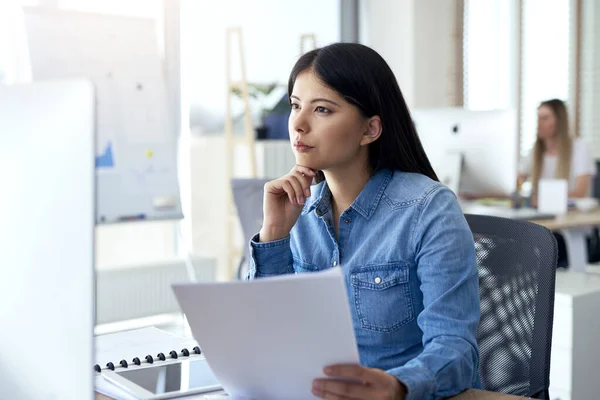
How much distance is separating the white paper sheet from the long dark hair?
0.54 metres

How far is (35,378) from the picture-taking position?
66 centimetres

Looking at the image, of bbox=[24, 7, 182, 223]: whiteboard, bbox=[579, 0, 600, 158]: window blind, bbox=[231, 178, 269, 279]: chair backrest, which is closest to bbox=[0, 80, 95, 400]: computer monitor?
bbox=[231, 178, 269, 279]: chair backrest

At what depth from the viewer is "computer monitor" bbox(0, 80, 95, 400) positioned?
0.63 metres

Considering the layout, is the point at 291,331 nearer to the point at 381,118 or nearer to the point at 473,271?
the point at 473,271

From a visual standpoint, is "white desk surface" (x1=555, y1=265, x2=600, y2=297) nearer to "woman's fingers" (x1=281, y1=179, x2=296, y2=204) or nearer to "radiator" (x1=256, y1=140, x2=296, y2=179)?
"woman's fingers" (x1=281, y1=179, x2=296, y2=204)

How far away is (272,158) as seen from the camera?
193 inches

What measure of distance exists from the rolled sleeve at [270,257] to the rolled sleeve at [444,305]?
10.5 inches

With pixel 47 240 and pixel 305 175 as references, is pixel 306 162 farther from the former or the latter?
pixel 47 240

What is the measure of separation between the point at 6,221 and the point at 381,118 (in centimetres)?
85

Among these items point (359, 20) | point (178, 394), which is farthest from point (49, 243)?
point (359, 20)

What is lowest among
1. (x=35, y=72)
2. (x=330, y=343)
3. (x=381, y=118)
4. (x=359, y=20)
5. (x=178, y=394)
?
(x=178, y=394)

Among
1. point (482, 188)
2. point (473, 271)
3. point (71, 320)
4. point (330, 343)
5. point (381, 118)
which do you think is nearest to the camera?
point (71, 320)

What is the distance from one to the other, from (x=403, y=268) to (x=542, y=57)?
578 centimetres

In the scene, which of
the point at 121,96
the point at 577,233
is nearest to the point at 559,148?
the point at 577,233
